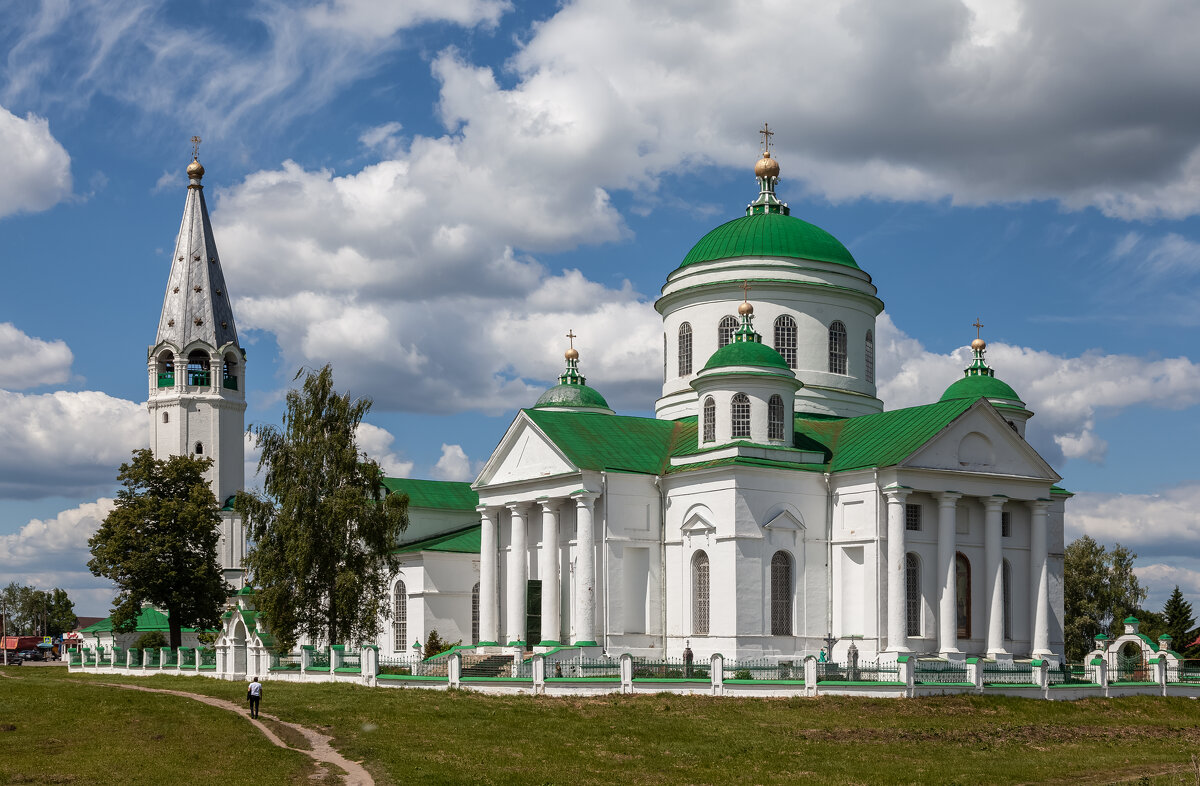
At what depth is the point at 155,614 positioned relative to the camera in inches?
2657

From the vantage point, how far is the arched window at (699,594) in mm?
38844

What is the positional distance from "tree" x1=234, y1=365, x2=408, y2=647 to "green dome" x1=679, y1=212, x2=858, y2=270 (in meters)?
12.9

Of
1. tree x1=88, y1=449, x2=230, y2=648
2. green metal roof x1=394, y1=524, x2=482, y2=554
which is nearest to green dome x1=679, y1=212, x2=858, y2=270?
green metal roof x1=394, y1=524, x2=482, y2=554

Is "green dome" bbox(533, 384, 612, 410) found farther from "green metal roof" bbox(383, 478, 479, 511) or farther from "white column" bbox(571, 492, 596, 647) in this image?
"white column" bbox(571, 492, 596, 647)

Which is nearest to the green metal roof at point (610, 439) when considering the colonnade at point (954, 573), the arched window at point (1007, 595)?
the colonnade at point (954, 573)

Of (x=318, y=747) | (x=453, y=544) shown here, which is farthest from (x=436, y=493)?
(x=318, y=747)

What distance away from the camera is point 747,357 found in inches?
1548

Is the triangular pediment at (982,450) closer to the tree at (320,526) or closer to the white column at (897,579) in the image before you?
the white column at (897,579)

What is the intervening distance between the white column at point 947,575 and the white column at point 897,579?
50.2 inches

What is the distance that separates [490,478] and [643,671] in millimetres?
11662

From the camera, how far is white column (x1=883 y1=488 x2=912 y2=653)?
3675 centimetres

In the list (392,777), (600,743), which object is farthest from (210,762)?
(600,743)

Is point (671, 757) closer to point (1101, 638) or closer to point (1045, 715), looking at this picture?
point (1045, 715)

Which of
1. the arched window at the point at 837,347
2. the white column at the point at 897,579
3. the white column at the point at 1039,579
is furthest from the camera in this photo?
the arched window at the point at 837,347
